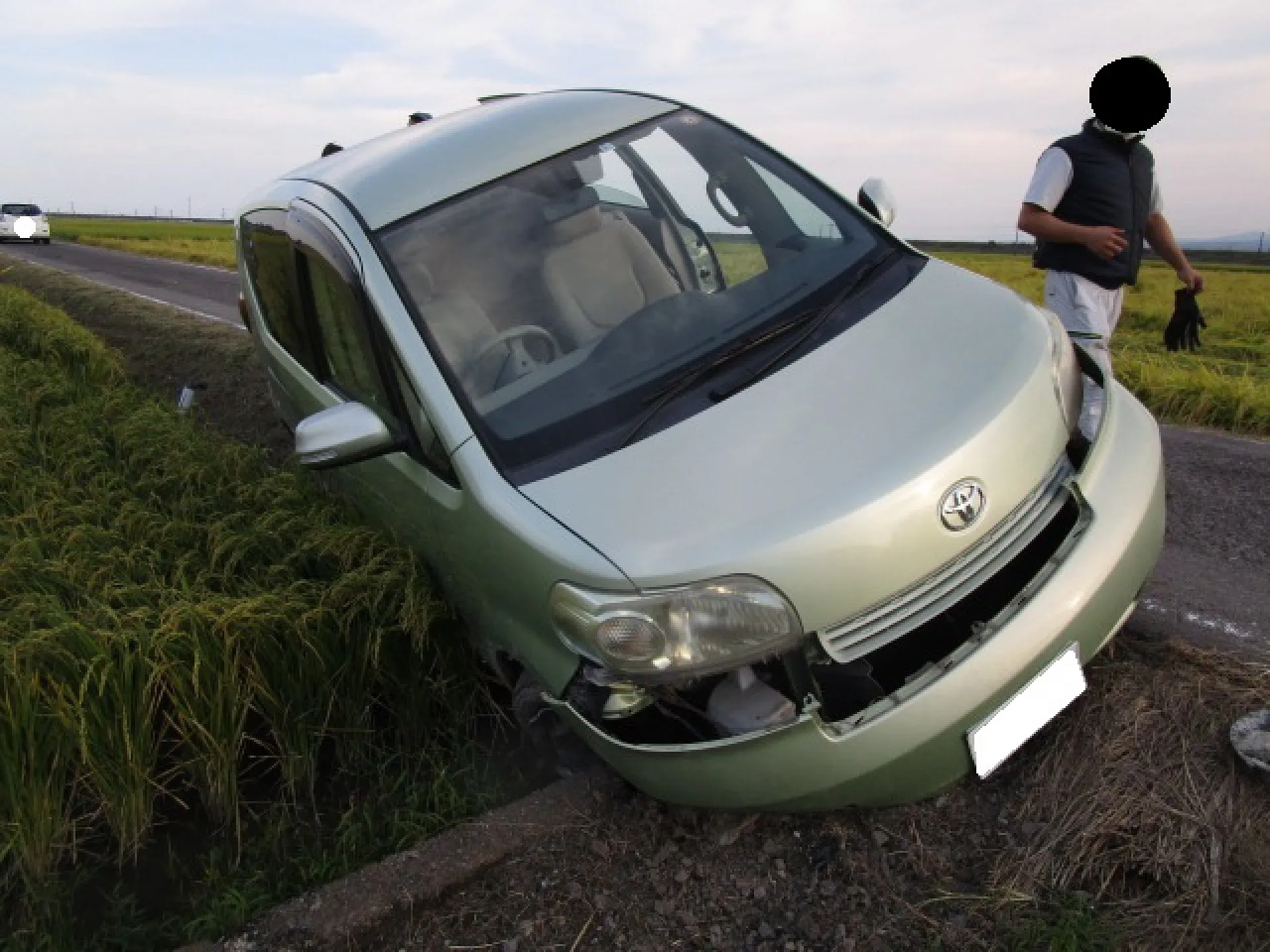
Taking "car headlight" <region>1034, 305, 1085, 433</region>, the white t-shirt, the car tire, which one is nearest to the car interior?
the car tire

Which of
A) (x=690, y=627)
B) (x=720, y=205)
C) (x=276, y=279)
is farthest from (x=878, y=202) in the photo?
(x=276, y=279)

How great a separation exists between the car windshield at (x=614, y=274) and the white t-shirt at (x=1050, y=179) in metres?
1.28

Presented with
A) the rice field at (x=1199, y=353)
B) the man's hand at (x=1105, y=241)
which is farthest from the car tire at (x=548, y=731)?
the man's hand at (x=1105, y=241)

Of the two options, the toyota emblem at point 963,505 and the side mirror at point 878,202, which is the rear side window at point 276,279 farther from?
the toyota emblem at point 963,505

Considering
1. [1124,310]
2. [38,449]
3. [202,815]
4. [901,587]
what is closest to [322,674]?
[202,815]

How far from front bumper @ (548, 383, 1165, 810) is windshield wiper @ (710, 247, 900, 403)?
755 millimetres

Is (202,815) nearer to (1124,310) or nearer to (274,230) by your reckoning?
(274,230)

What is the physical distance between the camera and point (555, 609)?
6.87 feet

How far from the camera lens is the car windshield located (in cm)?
240

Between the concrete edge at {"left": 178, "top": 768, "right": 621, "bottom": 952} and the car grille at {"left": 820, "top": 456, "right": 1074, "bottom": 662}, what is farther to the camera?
the concrete edge at {"left": 178, "top": 768, "right": 621, "bottom": 952}

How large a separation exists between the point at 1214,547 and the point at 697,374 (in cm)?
236

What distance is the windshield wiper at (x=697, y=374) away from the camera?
227 cm

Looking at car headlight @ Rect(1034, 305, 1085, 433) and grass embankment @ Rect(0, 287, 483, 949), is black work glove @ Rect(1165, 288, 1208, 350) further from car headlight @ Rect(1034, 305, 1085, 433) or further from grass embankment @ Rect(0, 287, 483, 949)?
grass embankment @ Rect(0, 287, 483, 949)

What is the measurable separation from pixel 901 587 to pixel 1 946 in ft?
7.15
